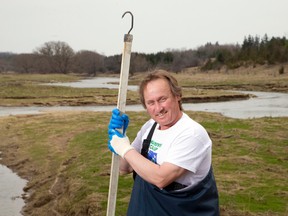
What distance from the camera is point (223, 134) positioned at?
46.7 feet

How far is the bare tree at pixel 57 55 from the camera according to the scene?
160m

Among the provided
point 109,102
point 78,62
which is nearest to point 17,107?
point 109,102

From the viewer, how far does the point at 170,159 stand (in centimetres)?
265

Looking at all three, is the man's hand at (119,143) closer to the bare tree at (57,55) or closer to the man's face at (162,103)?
the man's face at (162,103)

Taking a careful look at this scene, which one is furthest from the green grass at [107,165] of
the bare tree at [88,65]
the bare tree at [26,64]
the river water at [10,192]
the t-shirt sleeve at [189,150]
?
the bare tree at [26,64]

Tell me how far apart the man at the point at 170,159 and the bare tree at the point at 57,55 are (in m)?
162

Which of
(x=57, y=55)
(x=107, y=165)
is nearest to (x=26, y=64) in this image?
(x=57, y=55)

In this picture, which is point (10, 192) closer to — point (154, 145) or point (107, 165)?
point (107, 165)

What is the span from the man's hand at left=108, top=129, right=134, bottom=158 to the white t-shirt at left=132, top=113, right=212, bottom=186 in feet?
0.78

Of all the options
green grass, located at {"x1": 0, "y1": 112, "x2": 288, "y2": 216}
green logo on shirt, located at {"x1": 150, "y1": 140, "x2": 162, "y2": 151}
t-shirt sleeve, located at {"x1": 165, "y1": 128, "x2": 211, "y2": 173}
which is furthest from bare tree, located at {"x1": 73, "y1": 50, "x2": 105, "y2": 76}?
t-shirt sleeve, located at {"x1": 165, "y1": 128, "x2": 211, "y2": 173}

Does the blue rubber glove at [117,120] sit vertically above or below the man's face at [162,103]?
below

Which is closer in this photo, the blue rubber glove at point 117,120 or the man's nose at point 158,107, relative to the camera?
the man's nose at point 158,107

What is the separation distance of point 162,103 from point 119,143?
1.65ft

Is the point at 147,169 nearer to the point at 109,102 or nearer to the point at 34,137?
the point at 34,137
